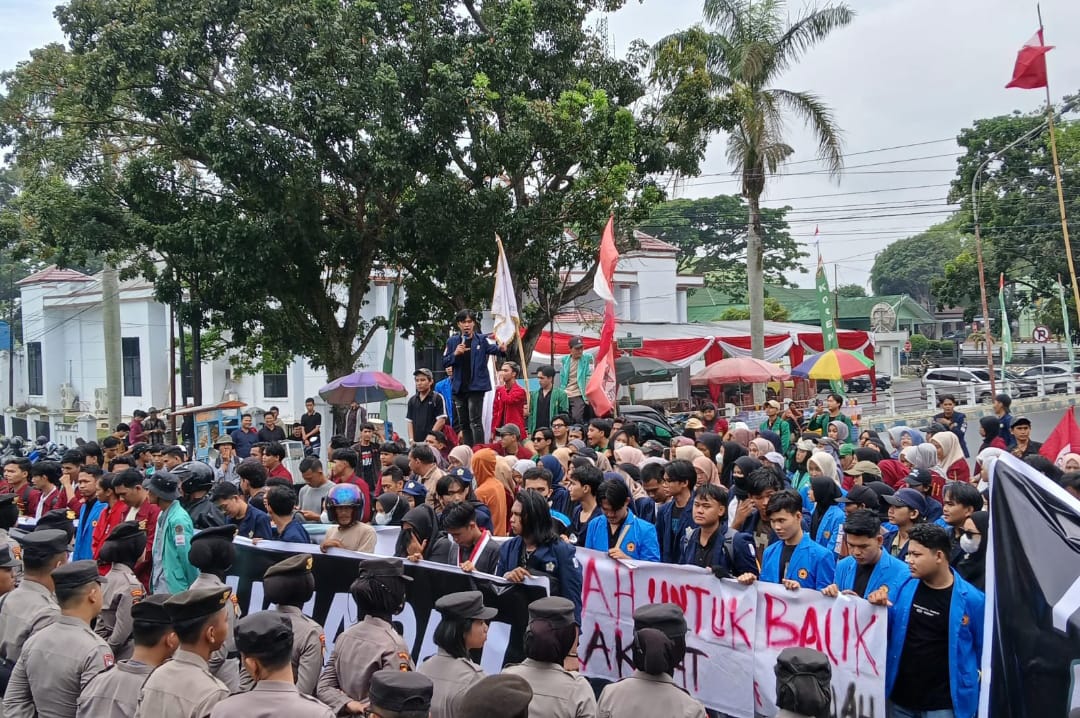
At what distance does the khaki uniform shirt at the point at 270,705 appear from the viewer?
12.2 feet

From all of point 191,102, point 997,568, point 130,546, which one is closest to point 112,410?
point 191,102

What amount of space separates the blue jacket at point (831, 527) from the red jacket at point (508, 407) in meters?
5.51

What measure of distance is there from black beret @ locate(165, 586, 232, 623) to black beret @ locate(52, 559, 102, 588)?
2.80 feet

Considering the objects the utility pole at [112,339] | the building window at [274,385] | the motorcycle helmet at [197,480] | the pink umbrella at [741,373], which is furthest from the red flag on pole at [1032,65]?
the building window at [274,385]

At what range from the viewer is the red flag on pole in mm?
12844

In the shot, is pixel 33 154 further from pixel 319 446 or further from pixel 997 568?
pixel 997 568

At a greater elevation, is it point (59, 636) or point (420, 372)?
point (420, 372)

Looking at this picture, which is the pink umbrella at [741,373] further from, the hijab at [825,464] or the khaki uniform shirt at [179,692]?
the khaki uniform shirt at [179,692]

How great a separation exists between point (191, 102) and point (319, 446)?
6946 mm

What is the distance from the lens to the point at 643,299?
127ft

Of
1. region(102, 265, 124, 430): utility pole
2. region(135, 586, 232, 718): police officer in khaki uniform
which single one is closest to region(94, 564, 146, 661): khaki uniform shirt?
region(135, 586, 232, 718): police officer in khaki uniform

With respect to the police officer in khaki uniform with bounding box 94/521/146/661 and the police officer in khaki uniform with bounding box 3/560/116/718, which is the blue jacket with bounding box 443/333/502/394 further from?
the police officer in khaki uniform with bounding box 3/560/116/718

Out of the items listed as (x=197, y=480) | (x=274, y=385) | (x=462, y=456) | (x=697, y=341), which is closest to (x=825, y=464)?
(x=462, y=456)

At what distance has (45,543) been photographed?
555 cm
